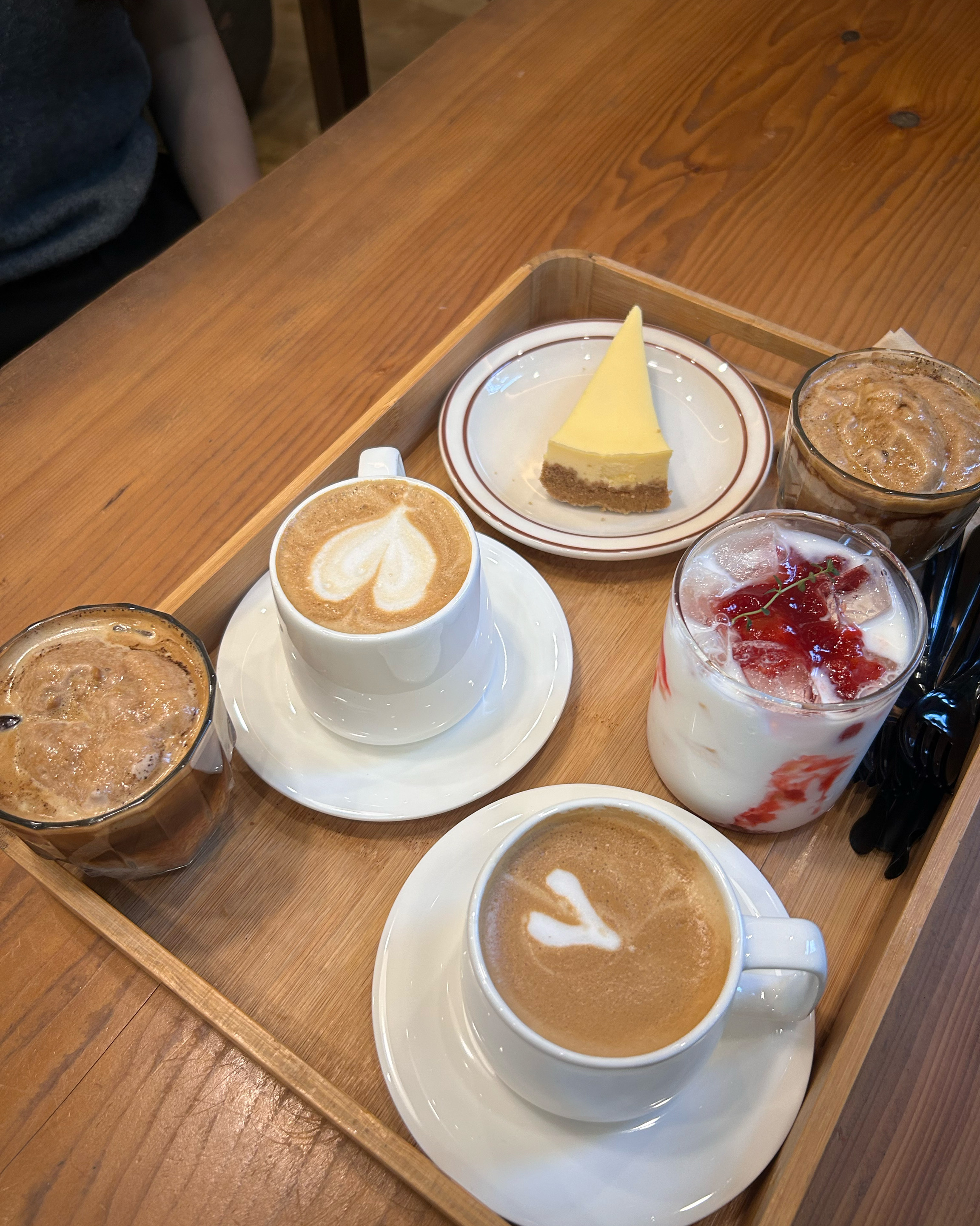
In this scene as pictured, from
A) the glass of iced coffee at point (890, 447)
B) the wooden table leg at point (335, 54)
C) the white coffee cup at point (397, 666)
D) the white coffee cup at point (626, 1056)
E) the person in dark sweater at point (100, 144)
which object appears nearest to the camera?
the white coffee cup at point (626, 1056)

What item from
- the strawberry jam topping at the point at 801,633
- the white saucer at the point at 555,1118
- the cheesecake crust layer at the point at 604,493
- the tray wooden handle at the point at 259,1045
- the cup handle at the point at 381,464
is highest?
the cup handle at the point at 381,464

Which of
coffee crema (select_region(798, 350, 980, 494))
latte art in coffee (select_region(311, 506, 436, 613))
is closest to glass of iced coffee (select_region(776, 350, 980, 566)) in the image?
coffee crema (select_region(798, 350, 980, 494))

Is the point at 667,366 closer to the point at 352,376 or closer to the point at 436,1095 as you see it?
the point at 352,376

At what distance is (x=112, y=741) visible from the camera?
2.69 ft

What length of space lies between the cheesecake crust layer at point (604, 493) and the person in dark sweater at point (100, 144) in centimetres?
110

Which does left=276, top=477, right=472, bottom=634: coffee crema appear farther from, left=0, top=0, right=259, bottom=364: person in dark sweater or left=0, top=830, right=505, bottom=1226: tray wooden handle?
left=0, top=0, right=259, bottom=364: person in dark sweater

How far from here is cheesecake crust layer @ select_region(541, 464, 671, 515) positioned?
1.20 meters

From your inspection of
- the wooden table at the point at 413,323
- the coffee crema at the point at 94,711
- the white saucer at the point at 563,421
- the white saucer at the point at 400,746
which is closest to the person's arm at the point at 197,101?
the wooden table at the point at 413,323

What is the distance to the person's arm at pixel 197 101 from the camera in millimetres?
1803

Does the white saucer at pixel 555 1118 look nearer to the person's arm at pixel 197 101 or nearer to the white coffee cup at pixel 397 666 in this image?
the white coffee cup at pixel 397 666

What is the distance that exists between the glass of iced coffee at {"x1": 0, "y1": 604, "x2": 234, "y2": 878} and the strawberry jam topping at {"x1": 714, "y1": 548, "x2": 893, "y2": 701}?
1.69 feet

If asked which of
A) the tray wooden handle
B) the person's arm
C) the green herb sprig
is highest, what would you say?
the person's arm

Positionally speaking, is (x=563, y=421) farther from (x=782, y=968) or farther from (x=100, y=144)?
(x=100, y=144)

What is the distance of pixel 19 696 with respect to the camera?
2.78 feet
